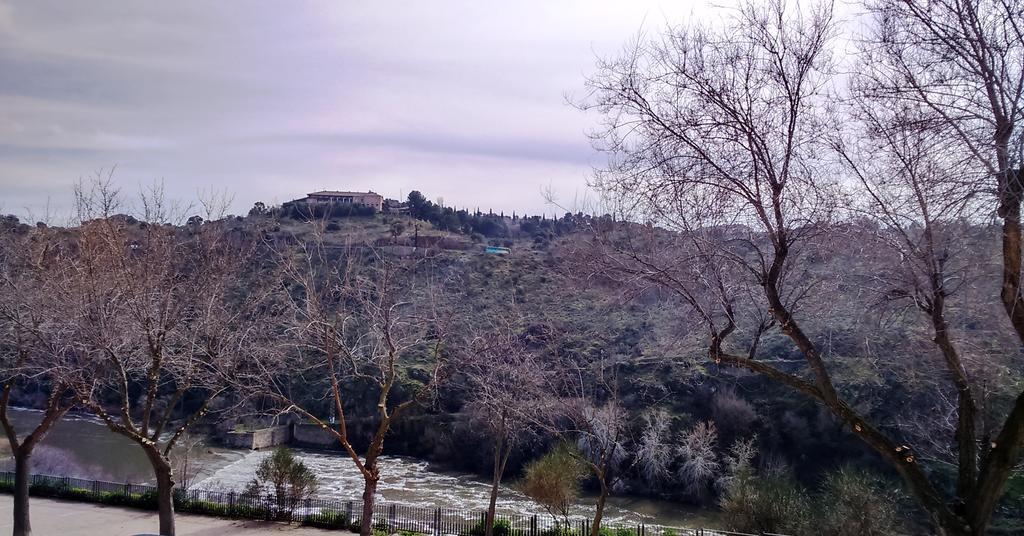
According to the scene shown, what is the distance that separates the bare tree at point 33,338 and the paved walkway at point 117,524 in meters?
3.59

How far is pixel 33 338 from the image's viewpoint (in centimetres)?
1248

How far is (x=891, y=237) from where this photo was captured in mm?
6641

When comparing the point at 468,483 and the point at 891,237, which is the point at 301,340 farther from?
the point at 468,483

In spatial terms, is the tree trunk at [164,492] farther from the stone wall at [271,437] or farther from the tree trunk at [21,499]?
the stone wall at [271,437]

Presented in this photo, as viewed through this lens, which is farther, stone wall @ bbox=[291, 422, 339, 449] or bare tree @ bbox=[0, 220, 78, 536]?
stone wall @ bbox=[291, 422, 339, 449]

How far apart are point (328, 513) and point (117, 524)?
4.96 meters

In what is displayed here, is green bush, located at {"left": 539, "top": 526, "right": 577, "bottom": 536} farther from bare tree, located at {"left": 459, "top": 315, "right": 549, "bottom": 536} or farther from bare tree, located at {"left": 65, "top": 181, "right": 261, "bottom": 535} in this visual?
bare tree, located at {"left": 65, "top": 181, "right": 261, "bottom": 535}

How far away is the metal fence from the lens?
17297mm

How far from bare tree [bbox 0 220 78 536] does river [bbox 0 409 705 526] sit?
11.0m

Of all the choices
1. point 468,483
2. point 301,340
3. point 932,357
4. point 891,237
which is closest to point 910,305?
point 891,237

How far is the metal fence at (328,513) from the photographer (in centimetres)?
1730

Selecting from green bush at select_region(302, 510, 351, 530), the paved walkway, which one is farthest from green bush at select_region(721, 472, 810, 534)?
the paved walkway

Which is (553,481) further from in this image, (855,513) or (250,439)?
(250,439)

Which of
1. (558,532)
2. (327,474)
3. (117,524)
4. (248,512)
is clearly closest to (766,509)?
(558,532)
